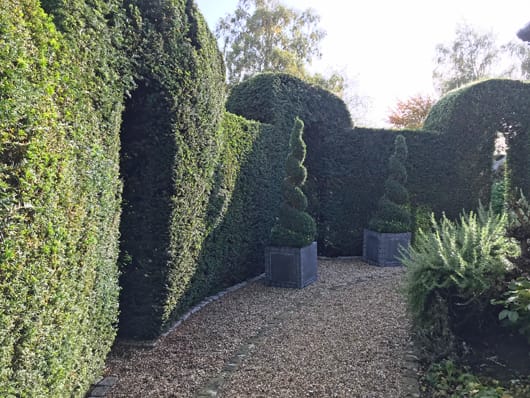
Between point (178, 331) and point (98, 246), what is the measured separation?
172 cm

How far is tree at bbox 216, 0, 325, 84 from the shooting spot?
19000 mm

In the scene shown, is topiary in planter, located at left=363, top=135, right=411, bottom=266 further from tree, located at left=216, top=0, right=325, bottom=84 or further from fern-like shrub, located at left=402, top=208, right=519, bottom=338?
tree, located at left=216, top=0, right=325, bottom=84

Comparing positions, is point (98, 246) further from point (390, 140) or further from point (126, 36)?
point (390, 140)

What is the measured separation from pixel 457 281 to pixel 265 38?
720 inches

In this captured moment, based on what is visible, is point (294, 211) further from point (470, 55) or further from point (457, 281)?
point (470, 55)

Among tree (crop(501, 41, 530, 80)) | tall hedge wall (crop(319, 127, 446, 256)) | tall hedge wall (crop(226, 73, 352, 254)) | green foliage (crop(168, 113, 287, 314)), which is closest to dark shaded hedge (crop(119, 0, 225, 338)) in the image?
green foliage (crop(168, 113, 287, 314))

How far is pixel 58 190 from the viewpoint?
214 centimetres

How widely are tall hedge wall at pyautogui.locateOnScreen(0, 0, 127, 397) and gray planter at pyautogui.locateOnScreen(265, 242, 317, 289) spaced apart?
3.15 m

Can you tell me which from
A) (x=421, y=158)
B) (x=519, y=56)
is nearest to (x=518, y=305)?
(x=421, y=158)

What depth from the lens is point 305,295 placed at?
548cm

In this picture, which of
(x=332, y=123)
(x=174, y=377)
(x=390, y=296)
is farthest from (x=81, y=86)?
(x=332, y=123)

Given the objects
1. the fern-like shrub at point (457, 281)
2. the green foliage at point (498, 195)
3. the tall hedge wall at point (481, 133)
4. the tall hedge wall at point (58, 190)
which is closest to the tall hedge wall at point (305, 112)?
the tall hedge wall at point (481, 133)

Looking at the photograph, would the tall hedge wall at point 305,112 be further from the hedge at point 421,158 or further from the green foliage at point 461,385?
the green foliage at point 461,385

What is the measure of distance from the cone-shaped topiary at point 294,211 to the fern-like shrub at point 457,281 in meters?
2.23
